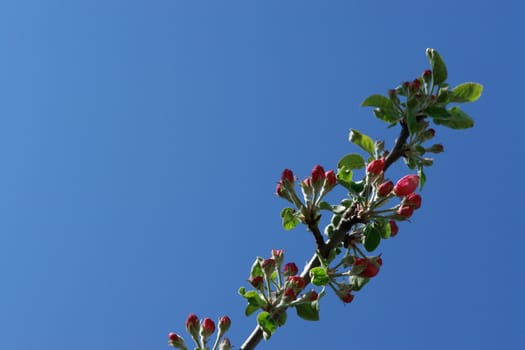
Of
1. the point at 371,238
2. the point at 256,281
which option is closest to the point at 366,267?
the point at 371,238

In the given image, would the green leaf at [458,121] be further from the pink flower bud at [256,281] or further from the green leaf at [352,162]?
the pink flower bud at [256,281]

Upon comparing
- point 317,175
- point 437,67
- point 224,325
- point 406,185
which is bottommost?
point 406,185

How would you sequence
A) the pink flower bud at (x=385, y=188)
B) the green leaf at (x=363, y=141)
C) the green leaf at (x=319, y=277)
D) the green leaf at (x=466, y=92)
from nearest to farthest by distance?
the green leaf at (x=319, y=277), the pink flower bud at (x=385, y=188), the green leaf at (x=466, y=92), the green leaf at (x=363, y=141)

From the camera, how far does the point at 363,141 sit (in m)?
4.13

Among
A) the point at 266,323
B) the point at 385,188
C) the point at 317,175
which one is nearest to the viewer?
the point at 266,323

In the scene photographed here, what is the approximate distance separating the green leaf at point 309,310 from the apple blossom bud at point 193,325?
0.64m

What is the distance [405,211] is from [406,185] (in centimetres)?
16

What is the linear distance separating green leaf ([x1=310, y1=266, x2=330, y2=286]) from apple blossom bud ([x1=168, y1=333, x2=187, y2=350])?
94cm

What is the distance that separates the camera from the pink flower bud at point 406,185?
11.9 ft

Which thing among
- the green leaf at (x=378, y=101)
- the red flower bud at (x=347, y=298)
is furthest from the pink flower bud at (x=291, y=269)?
the green leaf at (x=378, y=101)

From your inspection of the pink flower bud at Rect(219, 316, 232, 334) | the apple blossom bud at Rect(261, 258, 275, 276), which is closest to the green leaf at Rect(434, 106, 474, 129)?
the apple blossom bud at Rect(261, 258, 275, 276)

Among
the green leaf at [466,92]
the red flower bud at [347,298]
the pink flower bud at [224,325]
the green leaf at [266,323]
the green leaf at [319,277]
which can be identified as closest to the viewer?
the green leaf at [266,323]

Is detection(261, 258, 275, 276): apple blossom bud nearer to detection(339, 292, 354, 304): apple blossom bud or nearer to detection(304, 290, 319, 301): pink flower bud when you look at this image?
detection(304, 290, 319, 301): pink flower bud

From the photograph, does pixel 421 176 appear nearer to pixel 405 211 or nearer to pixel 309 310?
pixel 405 211
